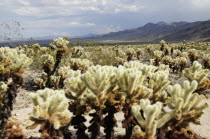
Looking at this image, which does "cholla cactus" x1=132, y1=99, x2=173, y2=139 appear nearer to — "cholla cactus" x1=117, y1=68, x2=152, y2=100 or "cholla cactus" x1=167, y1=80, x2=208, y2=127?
"cholla cactus" x1=167, y1=80, x2=208, y2=127

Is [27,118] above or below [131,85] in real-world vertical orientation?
below

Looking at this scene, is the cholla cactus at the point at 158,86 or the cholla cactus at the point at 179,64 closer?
the cholla cactus at the point at 158,86

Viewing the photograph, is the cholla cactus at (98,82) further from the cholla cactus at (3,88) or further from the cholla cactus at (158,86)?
the cholla cactus at (3,88)

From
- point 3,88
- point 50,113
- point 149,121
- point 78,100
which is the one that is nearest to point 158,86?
point 149,121

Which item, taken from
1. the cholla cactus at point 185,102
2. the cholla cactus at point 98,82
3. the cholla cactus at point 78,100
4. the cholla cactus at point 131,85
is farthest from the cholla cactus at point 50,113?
the cholla cactus at point 185,102

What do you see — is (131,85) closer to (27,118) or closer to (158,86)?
(158,86)

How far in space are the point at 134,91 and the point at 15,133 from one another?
3.19m

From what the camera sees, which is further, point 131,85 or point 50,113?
point 131,85

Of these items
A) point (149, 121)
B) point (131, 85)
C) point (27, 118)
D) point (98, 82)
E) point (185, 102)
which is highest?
point (98, 82)

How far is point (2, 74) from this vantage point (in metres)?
8.12

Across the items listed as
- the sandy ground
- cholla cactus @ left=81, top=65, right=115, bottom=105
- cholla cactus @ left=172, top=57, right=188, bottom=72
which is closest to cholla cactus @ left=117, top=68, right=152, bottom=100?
cholla cactus @ left=81, top=65, right=115, bottom=105

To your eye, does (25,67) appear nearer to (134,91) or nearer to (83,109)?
(83,109)

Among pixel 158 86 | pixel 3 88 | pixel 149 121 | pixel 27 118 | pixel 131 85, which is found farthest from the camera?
pixel 27 118

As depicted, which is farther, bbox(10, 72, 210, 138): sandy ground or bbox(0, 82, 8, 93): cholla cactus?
bbox(10, 72, 210, 138): sandy ground
